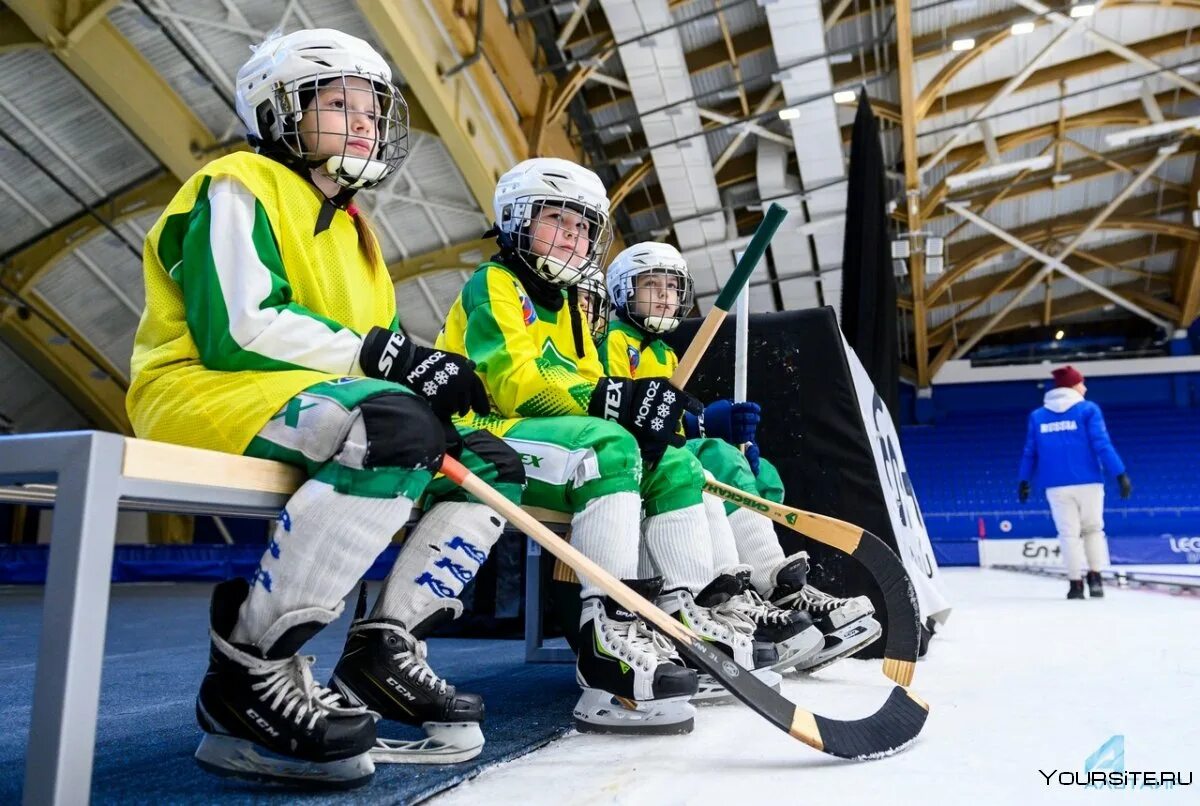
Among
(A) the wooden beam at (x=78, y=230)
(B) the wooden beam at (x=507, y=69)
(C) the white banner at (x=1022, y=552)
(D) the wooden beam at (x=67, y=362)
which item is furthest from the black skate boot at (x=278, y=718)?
(D) the wooden beam at (x=67, y=362)

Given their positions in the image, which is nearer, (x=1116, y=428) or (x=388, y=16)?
(x=388, y=16)

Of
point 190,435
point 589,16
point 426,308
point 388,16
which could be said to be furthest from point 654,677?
point 426,308

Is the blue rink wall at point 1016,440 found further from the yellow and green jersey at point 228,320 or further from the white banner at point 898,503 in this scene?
the yellow and green jersey at point 228,320

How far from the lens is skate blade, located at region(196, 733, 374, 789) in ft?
3.21

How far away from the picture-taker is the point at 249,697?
98 cm

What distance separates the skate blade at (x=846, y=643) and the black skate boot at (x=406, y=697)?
1.03 m

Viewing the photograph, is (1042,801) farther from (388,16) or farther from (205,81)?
(205,81)

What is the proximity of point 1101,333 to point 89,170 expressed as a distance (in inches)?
661

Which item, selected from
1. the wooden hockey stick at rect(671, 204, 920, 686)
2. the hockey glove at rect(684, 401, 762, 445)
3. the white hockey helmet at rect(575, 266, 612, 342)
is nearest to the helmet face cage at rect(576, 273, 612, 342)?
the white hockey helmet at rect(575, 266, 612, 342)

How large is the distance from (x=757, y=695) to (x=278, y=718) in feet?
1.97

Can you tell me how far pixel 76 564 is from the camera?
725 mm

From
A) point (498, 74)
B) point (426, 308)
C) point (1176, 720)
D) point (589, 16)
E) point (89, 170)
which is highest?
point (589, 16)

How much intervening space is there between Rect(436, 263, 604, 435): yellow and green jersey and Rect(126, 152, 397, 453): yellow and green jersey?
441 millimetres

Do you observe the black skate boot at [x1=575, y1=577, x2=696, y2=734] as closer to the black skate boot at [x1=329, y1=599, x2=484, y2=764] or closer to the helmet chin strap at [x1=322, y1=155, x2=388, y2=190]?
the black skate boot at [x1=329, y1=599, x2=484, y2=764]
